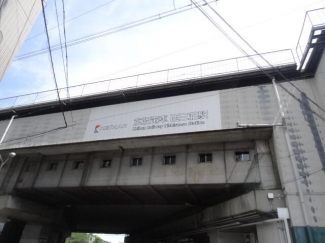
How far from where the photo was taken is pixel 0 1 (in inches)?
597

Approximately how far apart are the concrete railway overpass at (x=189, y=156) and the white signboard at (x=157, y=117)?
7 cm

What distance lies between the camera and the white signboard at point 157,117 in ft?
44.5

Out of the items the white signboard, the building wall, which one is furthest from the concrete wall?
the building wall

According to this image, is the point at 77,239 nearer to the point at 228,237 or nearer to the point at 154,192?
the point at 154,192

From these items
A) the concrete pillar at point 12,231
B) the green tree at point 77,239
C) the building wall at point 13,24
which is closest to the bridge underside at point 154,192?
the concrete pillar at point 12,231

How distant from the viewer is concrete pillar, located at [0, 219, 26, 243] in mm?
20016

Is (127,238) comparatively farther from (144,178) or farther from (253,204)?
(253,204)

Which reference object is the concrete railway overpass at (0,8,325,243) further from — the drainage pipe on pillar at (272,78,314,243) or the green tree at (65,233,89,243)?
the green tree at (65,233,89,243)

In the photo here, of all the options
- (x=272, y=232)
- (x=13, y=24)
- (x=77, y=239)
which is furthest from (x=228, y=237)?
(x=77, y=239)

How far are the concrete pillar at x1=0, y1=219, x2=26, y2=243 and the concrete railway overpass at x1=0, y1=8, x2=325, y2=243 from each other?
0.26 ft

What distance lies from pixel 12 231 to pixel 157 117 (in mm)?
17205

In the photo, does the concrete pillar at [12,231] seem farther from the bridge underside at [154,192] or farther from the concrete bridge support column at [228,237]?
the concrete bridge support column at [228,237]

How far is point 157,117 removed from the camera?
14.6m

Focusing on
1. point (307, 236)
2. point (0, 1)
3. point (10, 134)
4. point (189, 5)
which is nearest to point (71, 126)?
point (10, 134)
